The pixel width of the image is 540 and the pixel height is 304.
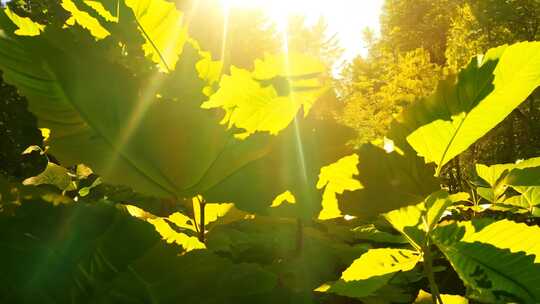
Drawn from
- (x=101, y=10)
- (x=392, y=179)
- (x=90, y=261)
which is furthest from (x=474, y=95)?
(x=101, y=10)

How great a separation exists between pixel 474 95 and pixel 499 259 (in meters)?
0.14

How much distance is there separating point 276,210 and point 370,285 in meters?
0.11

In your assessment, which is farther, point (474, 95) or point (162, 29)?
point (162, 29)

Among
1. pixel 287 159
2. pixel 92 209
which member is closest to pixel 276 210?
pixel 287 159

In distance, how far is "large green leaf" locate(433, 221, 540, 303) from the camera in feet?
1.24

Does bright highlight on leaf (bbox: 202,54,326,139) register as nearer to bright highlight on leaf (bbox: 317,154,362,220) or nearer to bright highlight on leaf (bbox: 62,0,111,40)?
bright highlight on leaf (bbox: 317,154,362,220)

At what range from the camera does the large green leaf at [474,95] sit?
1.19 ft

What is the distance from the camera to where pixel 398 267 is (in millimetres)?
445

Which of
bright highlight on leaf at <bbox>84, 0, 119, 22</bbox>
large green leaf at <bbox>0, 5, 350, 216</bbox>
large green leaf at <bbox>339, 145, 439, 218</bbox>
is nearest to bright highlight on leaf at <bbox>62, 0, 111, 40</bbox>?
bright highlight on leaf at <bbox>84, 0, 119, 22</bbox>

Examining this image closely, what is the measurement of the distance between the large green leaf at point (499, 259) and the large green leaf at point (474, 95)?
0.29ft

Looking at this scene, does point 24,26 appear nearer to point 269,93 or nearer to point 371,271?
point 269,93

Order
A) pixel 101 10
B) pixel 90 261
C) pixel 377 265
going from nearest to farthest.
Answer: pixel 90 261 → pixel 377 265 → pixel 101 10

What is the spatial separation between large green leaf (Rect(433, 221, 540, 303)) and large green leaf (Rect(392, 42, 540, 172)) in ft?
0.29

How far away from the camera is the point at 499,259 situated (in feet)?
1.28
